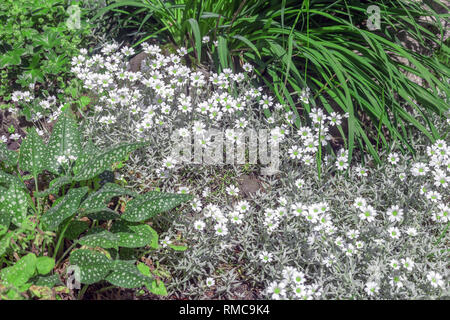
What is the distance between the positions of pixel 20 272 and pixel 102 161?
74 cm

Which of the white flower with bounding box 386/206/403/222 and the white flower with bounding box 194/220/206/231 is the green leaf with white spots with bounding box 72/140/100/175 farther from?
the white flower with bounding box 386/206/403/222

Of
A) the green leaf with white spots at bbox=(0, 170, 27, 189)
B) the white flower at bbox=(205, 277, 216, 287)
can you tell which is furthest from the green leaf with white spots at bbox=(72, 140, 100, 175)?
the white flower at bbox=(205, 277, 216, 287)

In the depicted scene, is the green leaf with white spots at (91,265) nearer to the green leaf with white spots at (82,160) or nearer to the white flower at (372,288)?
the green leaf with white spots at (82,160)

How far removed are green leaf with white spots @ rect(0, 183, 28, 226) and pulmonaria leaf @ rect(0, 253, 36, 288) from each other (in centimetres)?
26

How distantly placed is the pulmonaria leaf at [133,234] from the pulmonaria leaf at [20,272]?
1.55 ft

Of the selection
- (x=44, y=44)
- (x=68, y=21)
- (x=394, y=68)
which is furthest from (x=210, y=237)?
(x=68, y=21)

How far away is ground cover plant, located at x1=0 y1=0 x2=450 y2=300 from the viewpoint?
2.43 metres

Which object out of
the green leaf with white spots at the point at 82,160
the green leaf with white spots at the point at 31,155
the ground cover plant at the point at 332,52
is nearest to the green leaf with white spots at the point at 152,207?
the green leaf with white spots at the point at 82,160

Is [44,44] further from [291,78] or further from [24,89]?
[291,78]

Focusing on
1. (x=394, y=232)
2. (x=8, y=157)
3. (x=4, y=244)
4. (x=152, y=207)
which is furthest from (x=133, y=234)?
(x=394, y=232)

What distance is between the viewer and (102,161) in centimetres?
245

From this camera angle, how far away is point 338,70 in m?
3.11

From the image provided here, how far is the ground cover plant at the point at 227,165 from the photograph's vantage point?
95.7 inches

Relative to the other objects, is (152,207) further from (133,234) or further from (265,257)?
(265,257)
